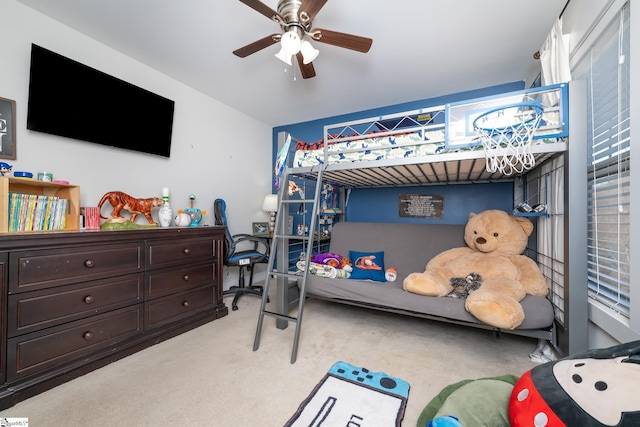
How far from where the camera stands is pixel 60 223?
6.38 ft

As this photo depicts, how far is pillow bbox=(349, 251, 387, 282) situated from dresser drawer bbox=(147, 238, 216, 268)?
5.06 ft

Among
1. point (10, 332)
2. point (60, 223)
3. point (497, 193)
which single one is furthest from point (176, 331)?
point (497, 193)

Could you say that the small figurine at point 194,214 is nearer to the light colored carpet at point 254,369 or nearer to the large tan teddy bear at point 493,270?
the light colored carpet at point 254,369

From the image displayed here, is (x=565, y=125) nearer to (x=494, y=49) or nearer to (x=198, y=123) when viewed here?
(x=494, y=49)

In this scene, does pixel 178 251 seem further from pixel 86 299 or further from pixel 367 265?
pixel 367 265

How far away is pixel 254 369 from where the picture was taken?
5.76ft

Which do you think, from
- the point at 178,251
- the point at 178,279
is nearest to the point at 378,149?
the point at 178,251

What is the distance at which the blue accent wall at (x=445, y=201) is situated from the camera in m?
3.00

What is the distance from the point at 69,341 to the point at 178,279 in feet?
2.60

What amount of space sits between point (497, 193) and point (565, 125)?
1587mm

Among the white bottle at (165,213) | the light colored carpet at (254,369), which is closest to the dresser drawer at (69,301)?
the light colored carpet at (254,369)

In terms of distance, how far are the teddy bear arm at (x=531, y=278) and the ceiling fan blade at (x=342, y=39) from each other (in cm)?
216

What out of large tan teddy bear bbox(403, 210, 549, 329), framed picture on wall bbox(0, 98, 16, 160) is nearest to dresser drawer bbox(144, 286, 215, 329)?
framed picture on wall bbox(0, 98, 16, 160)

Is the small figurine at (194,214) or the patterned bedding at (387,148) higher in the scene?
the patterned bedding at (387,148)
